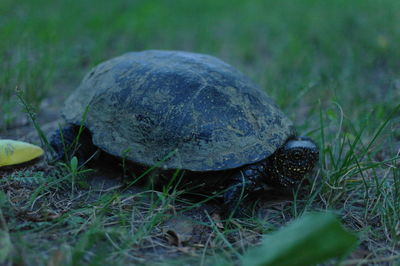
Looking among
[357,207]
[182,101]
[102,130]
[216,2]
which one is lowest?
[357,207]

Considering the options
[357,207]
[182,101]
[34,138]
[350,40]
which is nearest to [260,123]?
[182,101]

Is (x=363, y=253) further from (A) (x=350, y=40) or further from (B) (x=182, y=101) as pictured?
(A) (x=350, y=40)

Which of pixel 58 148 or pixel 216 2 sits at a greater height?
pixel 216 2

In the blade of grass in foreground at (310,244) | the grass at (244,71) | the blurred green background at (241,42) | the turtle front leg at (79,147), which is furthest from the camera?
the blurred green background at (241,42)

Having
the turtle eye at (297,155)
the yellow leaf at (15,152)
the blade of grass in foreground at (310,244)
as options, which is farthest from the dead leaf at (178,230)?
the yellow leaf at (15,152)

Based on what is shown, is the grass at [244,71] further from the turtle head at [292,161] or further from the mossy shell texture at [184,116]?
the mossy shell texture at [184,116]

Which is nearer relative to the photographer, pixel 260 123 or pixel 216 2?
pixel 260 123

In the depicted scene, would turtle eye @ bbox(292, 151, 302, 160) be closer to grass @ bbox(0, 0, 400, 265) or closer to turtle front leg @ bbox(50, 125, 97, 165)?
grass @ bbox(0, 0, 400, 265)
